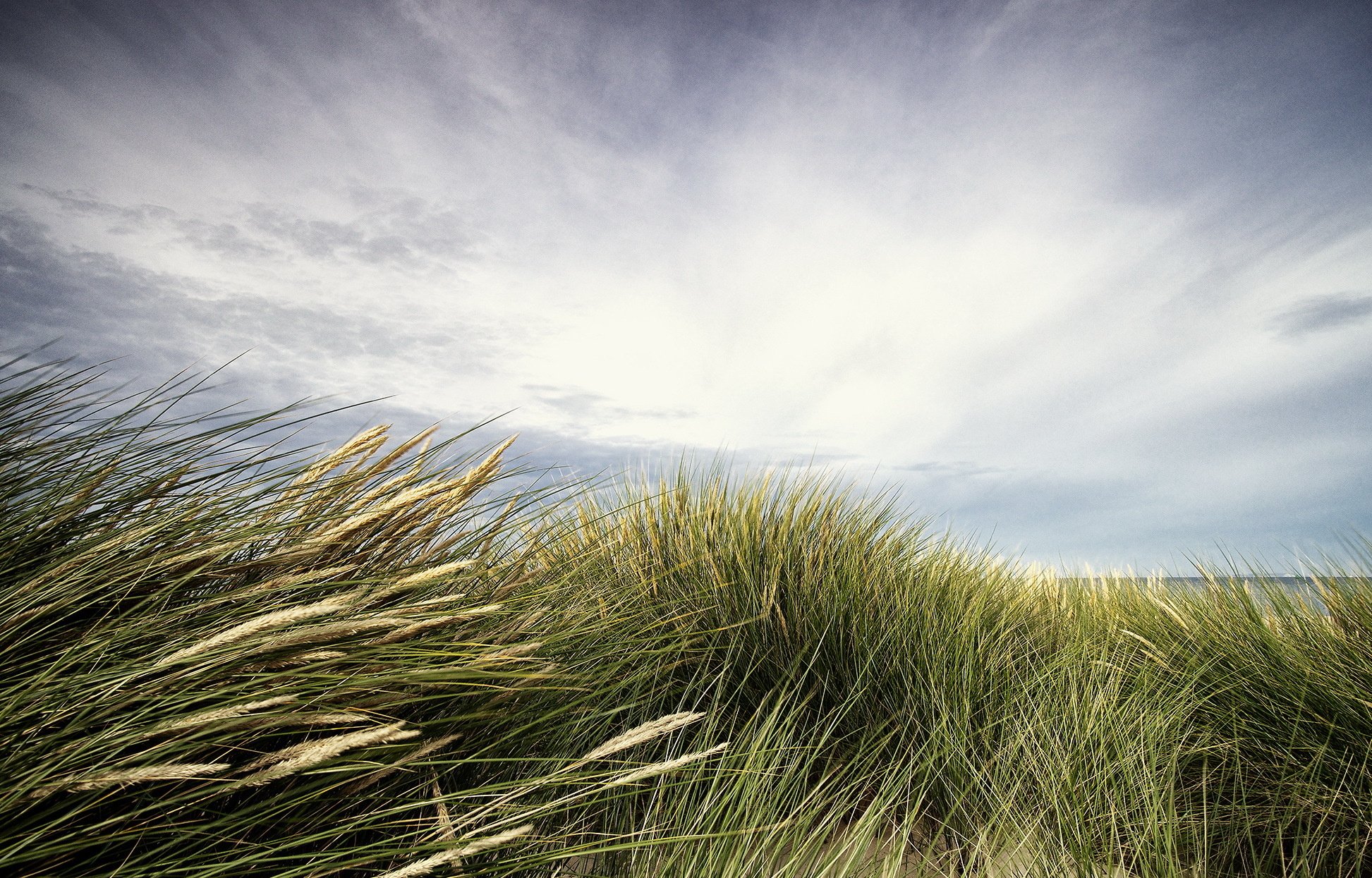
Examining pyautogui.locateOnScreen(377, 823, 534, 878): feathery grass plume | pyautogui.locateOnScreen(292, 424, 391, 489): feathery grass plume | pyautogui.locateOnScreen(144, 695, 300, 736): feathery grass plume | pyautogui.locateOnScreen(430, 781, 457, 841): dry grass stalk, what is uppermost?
pyautogui.locateOnScreen(292, 424, 391, 489): feathery grass plume

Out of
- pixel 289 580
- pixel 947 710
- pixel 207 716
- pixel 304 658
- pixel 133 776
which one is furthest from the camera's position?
pixel 947 710

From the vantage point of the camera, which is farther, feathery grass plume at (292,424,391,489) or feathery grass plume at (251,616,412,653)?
feathery grass plume at (292,424,391,489)

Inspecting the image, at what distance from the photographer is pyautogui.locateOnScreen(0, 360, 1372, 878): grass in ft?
3.21

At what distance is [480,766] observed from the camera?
146 centimetres

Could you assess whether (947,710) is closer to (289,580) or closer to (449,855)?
(449,855)

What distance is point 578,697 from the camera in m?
1.62

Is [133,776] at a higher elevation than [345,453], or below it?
below

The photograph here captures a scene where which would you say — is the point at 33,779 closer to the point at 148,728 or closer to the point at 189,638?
the point at 148,728

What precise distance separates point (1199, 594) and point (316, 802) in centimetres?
450

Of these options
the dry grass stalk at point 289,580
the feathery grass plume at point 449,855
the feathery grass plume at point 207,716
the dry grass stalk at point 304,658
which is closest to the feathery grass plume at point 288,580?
the dry grass stalk at point 289,580

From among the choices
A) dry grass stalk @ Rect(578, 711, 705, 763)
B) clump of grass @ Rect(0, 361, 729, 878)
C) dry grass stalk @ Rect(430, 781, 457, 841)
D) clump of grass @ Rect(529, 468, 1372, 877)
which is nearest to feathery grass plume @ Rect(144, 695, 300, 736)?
clump of grass @ Rect(0, 361, 729, 878)

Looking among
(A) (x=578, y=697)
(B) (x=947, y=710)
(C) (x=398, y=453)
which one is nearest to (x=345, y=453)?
(C) (x=398, y=453)

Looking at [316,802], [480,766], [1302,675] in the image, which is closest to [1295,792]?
[1302,675]

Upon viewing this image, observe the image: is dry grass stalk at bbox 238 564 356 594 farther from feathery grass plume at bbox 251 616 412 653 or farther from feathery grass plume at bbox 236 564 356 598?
feathery grass plume at bbox 251 616 412 653
